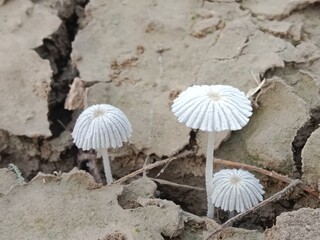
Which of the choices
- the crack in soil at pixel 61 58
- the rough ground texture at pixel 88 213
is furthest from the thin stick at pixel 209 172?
the crack in soil at pixel 61 58

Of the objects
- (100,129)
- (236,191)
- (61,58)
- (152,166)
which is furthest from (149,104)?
(236,191)

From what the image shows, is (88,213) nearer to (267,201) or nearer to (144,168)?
(144,168)

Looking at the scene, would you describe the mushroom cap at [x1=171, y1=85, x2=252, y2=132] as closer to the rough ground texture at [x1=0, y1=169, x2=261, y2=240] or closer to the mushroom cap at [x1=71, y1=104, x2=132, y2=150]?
the mushroom cap at [x1=71, y1=104, x2=132, y2=150]

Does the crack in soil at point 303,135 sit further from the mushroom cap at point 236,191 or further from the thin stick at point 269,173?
the mushroom cap at point 236,191

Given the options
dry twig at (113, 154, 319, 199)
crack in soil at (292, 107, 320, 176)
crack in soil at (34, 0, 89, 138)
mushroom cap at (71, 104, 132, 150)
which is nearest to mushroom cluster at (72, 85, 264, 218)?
mushroom cap at (71, 104, 132, 150)

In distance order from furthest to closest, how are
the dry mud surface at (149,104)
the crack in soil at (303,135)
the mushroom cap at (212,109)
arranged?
the crack in soil at (303,135) → the dry mud surface at (149,104) → the mushroom cap at (212,109)

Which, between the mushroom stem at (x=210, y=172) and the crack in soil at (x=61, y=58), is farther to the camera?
the crack in soil at (x=61, y=58)

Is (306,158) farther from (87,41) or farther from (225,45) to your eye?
(87,41)
